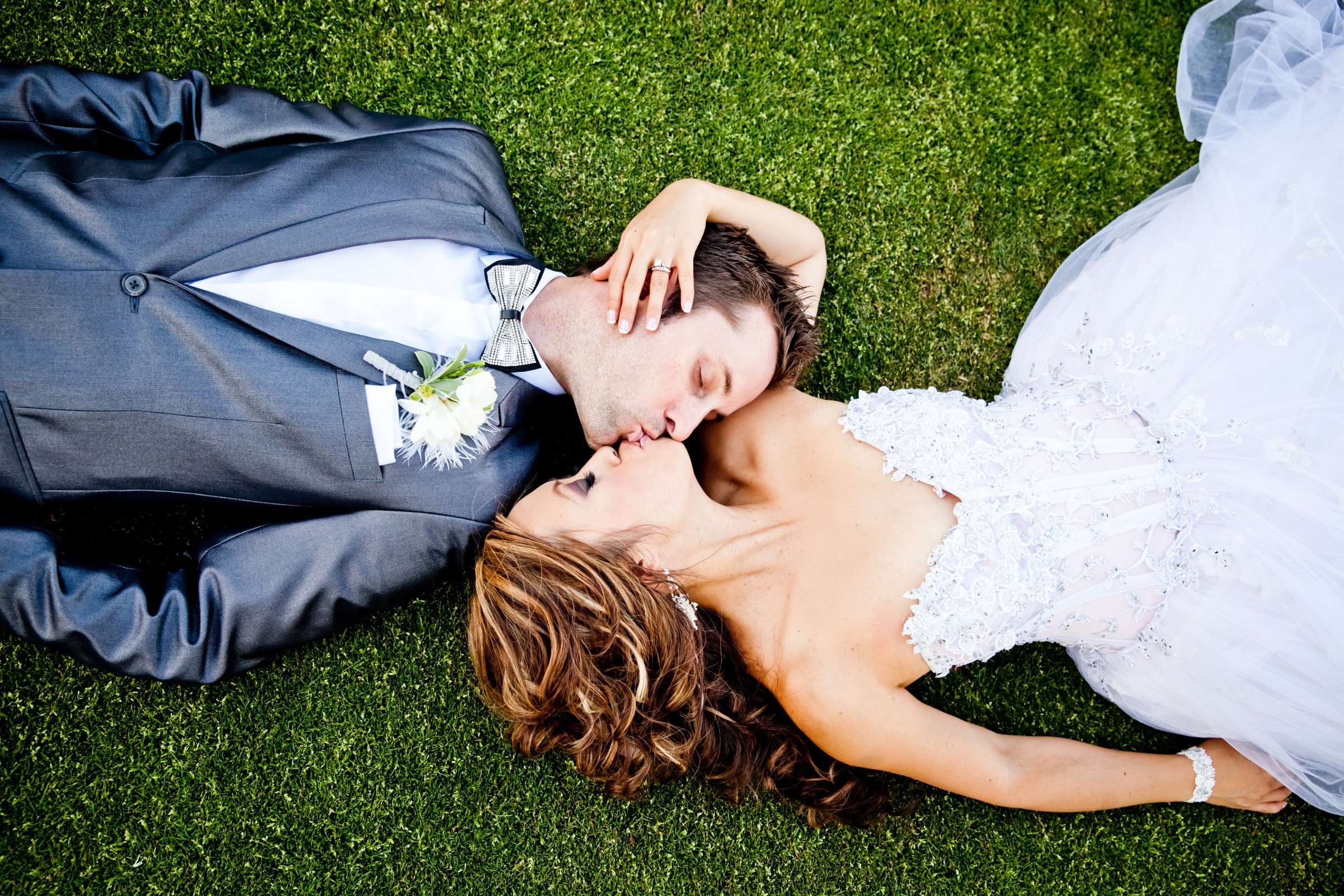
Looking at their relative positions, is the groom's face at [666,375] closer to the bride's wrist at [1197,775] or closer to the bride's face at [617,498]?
the bride's face at [617,498]

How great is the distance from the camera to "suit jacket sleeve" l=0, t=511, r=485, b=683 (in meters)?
2.83

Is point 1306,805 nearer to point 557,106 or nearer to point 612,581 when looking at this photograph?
point 612,581

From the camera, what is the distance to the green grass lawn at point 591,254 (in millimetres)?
3373

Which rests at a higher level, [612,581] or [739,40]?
[739,40]

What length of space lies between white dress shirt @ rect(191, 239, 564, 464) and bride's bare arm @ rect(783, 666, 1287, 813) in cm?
163

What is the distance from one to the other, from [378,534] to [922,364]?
8.67 ft

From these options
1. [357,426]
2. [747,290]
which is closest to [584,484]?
[357,426]

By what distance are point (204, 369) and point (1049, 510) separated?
9.79ft

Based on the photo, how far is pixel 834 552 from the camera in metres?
3.07

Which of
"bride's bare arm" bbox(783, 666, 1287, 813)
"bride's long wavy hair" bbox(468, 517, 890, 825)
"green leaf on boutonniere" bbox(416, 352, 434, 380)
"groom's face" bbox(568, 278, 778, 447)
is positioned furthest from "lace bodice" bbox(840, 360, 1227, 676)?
"green leaf on boutonniere" bbox(416, 352, 434, 380)

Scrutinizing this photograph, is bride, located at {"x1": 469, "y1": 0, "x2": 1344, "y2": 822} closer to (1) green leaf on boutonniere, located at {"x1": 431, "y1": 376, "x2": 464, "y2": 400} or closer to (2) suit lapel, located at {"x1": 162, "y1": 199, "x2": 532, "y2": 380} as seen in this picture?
(1) green leaf on boutonniere, located at {"x1": 431, "y1": 376, "x2": 464, "y2": 400}

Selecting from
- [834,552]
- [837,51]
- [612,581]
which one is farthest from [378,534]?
[837,51]

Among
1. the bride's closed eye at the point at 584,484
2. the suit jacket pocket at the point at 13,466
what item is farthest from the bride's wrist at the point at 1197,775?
the suit jacket pocket at the point at 13,466

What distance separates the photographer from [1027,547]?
2.98 metres
